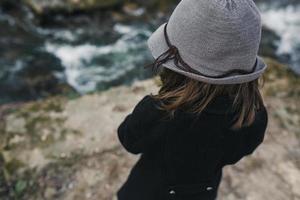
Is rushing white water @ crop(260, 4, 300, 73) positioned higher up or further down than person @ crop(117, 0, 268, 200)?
further down

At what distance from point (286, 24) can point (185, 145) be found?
633 cm

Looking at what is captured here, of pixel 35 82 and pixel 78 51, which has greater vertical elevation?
pixel 35 82

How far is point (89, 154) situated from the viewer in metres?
3.10

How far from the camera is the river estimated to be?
5.69m

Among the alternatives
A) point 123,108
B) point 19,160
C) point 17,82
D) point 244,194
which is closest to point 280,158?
point 244,194

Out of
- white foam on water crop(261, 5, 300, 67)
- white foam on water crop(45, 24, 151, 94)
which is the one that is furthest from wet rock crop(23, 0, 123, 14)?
white foam on water crop(261, 5, 300, 67)

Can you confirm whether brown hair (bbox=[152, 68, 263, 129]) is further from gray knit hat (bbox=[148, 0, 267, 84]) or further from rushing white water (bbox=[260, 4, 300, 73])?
rushing white water (bbox=[260, 4, 300, 73])

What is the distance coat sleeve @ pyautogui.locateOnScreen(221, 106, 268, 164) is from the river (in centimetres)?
372

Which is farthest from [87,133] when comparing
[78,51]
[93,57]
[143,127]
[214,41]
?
[78,51]

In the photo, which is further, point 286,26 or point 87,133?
point 286,26

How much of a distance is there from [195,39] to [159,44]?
16 centimetres

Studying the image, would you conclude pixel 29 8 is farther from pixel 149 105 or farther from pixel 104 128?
pixel 149 105

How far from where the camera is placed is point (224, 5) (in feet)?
4.70

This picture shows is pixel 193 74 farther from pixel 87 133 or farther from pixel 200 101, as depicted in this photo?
pixel 87 133
